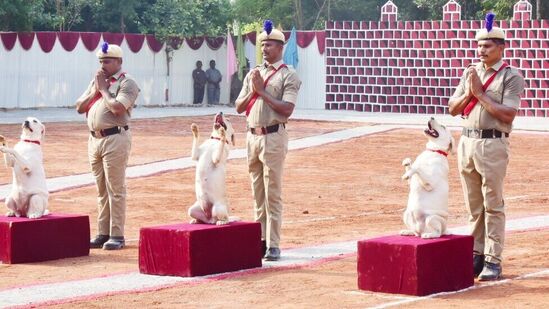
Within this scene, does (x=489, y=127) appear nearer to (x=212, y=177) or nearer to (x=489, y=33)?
(x=489, y=33)

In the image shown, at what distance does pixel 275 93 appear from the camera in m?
13.3

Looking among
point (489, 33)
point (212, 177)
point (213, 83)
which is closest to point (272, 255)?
point (212, 177)

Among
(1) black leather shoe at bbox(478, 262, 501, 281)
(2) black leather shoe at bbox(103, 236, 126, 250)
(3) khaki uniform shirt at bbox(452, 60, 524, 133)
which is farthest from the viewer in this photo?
(2) black leather shoe at bbox(103, 236, 126, 250)

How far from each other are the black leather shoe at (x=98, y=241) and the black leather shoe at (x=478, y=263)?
14.4 ft

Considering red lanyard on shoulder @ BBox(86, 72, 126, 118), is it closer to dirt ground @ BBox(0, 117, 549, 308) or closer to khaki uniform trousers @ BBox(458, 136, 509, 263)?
dirt ground @ BBox(0, 117, 549, 308)

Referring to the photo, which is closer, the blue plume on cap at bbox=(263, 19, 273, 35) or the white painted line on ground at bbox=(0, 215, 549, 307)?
the white painted line on ground at bbox=(0, 215, 549, 307)

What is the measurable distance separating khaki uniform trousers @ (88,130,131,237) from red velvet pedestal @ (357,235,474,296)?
385 centimetres

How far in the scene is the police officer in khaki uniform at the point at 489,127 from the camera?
1179cm

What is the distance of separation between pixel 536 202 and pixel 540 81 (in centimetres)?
1888

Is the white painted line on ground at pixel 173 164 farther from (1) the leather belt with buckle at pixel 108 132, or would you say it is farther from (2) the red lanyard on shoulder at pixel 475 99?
(2) the red lanyard on shoulder at pixel 475 99

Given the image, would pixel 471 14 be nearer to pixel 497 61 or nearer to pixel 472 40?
pixel 472 40

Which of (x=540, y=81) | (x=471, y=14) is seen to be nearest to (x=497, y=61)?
(x=540, y=81)

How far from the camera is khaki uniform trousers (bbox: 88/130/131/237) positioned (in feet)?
47.0

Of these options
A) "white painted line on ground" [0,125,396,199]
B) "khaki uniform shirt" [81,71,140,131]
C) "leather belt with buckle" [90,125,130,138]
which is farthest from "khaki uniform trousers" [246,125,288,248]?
"white painted line on ground" [0,125,396,199]
